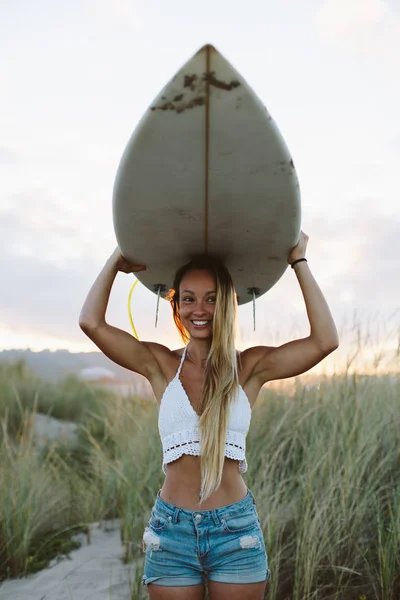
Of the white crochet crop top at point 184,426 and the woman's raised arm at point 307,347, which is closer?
the white crochet crop top at point 184,426

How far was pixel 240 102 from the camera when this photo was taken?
76.9 inches

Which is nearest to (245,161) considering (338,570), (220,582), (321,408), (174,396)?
(174,396)

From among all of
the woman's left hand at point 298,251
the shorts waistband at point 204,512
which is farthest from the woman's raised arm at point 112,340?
the woman's left hand at point 298,251

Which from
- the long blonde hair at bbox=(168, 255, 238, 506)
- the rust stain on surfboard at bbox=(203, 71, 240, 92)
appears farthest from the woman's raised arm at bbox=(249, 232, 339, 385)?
the rust stain on surfboard at bbox=(203, 71, 240, 92)

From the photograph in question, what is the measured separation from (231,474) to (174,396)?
34cm

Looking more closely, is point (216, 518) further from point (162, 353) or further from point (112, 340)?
point (112, 340)

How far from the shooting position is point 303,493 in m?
3.85

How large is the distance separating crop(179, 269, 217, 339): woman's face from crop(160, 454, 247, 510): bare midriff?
0.49 meters

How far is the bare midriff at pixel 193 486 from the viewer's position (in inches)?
80.7

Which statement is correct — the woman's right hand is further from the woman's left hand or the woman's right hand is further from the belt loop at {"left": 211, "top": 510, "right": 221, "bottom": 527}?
the belt loop at {"left": 211, "top": 510, "right": 221, "bottom": 527}

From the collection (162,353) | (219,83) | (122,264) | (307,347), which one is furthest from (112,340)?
(219,83)

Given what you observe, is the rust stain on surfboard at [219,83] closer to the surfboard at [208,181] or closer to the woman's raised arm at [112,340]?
the surfboard at [208,181]

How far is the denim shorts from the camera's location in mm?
1979

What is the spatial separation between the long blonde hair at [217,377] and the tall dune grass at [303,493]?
4.70 ft
